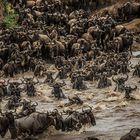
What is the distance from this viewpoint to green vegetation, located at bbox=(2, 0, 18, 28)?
53.6 metres

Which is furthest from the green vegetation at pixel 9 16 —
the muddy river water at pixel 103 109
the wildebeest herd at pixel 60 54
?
the muddy river water at pixel 103 109

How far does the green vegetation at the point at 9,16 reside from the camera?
176ft

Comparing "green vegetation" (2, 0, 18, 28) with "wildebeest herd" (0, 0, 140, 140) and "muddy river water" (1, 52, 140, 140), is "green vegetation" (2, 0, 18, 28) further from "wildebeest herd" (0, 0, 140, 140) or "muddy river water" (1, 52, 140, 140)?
"muddy river water" (1, 52, 140, 140)

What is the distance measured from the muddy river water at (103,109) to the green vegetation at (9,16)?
18293 mm

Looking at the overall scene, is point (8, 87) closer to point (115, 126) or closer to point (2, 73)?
point (2, 73)

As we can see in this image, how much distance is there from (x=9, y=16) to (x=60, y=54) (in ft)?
38.3

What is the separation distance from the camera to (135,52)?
4769 cm

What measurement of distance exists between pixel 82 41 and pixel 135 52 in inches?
197

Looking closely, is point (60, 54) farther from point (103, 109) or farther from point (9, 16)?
point (103, 109)

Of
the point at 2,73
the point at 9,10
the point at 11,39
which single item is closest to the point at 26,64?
the point at 2,73

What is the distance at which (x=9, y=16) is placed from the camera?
180ft

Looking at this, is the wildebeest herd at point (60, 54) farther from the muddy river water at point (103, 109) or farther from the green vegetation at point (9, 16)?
the green vegetation at point (9, 16)

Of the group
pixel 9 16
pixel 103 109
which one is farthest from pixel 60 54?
pixel 103 109

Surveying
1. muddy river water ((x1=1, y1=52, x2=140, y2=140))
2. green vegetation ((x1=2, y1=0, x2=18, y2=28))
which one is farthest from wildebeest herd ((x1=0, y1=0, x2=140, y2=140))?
green vegetation ((x1=2, y1=0, x2=18, y2=28))
